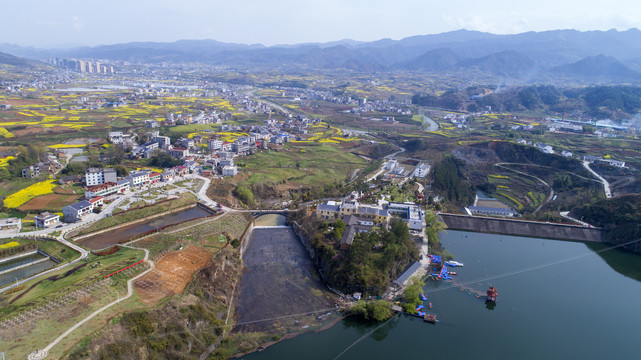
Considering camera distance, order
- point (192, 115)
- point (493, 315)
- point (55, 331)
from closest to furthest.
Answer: point (55, 331) < point (493, 315) < point (192, 115)

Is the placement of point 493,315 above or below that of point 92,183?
below

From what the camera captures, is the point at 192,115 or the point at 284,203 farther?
the point at 192,115

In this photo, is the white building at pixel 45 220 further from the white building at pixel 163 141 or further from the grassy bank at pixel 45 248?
the white building at pixel 163 141

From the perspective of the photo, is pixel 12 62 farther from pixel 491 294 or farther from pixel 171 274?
pixel 491 294

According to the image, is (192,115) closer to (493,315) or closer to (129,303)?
(129,303)

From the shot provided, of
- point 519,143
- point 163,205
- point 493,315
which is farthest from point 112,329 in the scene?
point 519,143

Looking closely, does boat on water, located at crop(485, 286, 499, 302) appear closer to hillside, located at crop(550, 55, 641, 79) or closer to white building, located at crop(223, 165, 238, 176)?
white building, located at crop(223, 165, 238, 176)

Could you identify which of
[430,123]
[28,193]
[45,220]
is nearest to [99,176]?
[28,193]
